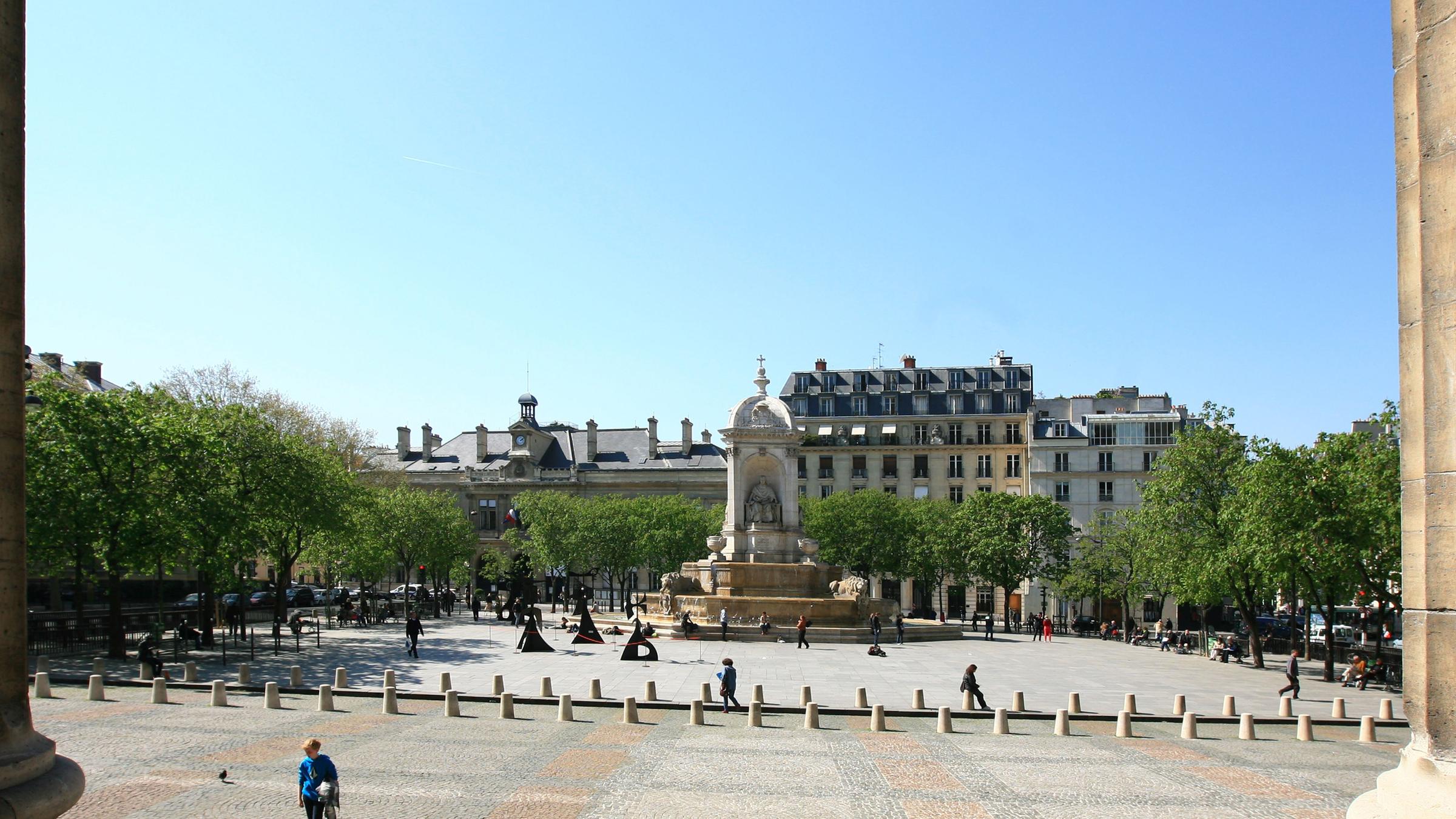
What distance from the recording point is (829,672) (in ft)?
108

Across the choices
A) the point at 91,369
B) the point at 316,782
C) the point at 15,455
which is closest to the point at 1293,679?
the point at 316,782

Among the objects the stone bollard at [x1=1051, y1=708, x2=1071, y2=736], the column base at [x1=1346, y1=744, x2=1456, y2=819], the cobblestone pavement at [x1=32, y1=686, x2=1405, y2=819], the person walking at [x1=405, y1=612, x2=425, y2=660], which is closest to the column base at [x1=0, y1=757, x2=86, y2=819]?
the cobblestone pavement at [x1=32, y1=686, x2=1405, y2=819]

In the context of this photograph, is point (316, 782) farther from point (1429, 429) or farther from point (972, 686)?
point (972, 686)

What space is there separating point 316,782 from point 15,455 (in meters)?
7.48

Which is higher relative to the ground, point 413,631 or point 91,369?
point 91,369

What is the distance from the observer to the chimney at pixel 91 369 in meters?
68.6

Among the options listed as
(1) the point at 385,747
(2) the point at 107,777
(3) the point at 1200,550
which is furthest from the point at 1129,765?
(3) the point at 1200,550

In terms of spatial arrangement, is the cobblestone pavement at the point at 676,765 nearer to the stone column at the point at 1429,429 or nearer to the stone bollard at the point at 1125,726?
the stone bollard at the point at 1125,726

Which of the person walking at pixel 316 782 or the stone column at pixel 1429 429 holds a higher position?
the stone column at pixel 1429 429

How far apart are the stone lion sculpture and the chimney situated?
41.3 meters

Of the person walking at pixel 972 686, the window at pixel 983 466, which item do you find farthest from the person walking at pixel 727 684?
the window at pixel 983 466

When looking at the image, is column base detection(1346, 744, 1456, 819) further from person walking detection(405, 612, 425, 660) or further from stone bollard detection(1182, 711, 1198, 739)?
person walking detection(405, 612, 425, 660)

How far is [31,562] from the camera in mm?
38656

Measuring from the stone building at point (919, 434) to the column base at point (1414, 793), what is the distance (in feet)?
247
